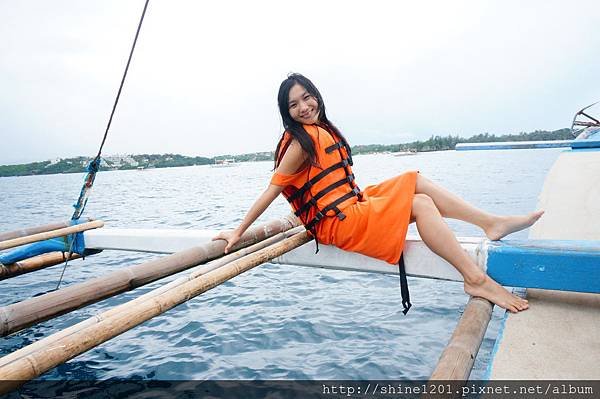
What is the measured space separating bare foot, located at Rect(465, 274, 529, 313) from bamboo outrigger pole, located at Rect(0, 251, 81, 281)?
431 cm

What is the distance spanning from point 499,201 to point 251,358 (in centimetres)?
1053

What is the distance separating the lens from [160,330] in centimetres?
408

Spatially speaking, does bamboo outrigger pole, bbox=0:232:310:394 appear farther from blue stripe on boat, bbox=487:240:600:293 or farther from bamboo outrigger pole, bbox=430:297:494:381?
blue stripe on boat, bbox=487:240:600:293

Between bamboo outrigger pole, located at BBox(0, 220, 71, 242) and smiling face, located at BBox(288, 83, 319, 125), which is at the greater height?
smiling face, located at BBox(288, 83, 319, 125)

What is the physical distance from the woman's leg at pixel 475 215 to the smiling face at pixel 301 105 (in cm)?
88

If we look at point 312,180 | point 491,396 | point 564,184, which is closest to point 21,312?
point 312,180

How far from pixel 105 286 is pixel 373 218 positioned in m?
1.58

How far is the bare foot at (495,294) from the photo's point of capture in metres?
2.04

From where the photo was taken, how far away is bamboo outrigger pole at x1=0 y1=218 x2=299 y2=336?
1707 mm

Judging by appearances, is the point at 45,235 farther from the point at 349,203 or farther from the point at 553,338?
the point at 553,338

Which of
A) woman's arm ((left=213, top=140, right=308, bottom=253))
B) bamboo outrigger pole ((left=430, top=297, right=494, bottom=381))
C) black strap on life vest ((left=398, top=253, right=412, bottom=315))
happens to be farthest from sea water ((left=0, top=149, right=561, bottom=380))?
woman's arm ((left=213, top=140, right=308, bottom=253))

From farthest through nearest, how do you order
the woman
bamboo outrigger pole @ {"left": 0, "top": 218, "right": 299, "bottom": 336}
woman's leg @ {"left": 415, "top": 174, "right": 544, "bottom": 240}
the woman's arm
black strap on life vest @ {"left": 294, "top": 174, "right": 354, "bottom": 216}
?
black strap on life vest @ {"left": 294, "top": 174, "right": 354, "bottom": 216}
the woman's arm
woman's leg @ {"left": 415, "top": 174, "right": 544, "bottom": 240}
the woman
bamboo outrigger pole @ {"left": 0, "top": 218, "right": 299, "bottom": 336}

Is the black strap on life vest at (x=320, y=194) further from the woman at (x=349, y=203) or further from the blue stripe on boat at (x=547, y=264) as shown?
the blue stripe on boat at (x=547, y=264)

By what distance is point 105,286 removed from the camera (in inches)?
83.3
